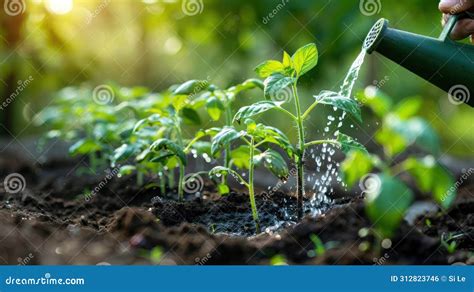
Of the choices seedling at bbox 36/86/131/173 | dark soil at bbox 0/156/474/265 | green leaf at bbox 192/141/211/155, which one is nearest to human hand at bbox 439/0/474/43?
dark soil at bbox 0/156/474/265

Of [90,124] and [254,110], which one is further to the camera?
[90,124]

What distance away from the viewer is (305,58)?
170 cm

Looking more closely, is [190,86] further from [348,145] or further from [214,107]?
[348,145]

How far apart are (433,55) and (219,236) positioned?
716 mm

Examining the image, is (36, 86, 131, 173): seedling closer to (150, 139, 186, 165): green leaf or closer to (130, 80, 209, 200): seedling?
(130, 80, 209, 200): seedling

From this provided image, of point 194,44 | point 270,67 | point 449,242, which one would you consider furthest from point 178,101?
point 194,44

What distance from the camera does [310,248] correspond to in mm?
1458

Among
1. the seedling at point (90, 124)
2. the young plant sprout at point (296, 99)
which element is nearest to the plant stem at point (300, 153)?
the young plant sprout at point (296, 99)

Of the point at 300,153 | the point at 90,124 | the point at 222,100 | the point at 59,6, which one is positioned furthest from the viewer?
the point at 59,6

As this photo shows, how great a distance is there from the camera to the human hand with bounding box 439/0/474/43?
1715 mm

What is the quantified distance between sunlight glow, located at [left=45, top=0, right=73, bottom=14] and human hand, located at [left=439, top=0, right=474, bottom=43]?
3167 millimetres

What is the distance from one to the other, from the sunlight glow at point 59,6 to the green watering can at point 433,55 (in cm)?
318

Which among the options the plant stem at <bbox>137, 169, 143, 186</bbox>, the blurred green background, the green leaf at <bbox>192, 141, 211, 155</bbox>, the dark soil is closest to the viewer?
the dark soil

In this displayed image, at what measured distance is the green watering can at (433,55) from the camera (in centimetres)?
166
